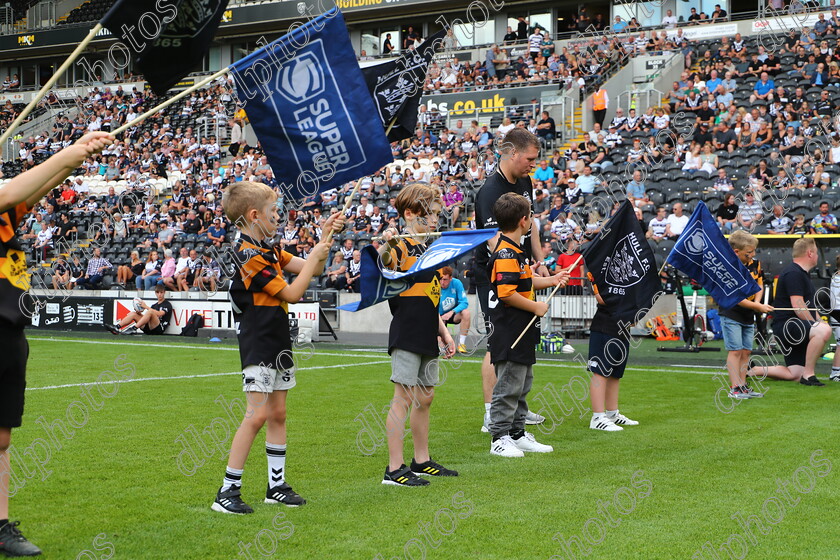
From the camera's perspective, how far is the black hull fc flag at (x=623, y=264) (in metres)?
8.31

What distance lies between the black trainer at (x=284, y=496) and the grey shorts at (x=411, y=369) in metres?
0.99

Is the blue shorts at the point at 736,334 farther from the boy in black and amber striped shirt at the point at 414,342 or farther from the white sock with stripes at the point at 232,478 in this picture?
the white sock with stripes at the point at 232,478

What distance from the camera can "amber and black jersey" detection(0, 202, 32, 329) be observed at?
409 centimetres

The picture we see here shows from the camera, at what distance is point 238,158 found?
32531 millimetres

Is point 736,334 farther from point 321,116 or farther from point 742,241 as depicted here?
point 321,116

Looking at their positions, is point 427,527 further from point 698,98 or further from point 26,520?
point 698,98

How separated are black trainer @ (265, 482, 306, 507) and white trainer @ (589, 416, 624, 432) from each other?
11.7 ft

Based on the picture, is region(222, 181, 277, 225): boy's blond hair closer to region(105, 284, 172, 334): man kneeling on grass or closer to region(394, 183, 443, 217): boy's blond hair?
region(394, 183, 443, 217): boy's blond hair

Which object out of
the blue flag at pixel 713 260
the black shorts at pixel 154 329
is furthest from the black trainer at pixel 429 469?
the black shorts at pixel 154 329

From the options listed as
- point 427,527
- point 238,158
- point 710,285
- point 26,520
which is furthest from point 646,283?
point 238,158

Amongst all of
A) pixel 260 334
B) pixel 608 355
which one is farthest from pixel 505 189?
pixel 260 334

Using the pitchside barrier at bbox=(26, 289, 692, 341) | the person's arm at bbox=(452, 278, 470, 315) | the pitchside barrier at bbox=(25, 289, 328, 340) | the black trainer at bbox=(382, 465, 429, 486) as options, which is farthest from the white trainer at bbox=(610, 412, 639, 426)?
the pitchside barrier at bbox=(25, 289, 328, 340)

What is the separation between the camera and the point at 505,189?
24.3 ft

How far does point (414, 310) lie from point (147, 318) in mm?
16299
